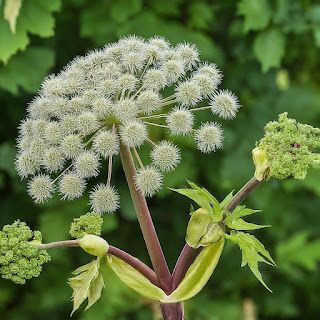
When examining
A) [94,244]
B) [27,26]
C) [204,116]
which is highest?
[94,244]

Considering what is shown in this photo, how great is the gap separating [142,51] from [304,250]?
8.02ft

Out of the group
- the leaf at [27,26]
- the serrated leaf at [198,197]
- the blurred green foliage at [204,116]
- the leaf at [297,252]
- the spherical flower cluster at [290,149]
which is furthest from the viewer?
the leaf at [297,252]

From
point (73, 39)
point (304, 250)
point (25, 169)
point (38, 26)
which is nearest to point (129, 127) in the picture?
point (25, 169)

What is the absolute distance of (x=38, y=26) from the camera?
2.91 metres

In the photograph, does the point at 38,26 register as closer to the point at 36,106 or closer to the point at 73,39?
the point at 73,39

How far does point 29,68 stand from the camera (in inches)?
128

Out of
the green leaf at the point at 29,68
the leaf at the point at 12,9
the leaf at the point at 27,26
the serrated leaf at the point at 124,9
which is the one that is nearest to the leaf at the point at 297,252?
the serrated leaf at the point at 124,9

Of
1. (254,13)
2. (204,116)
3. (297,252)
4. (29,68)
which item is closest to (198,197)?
(254,13)

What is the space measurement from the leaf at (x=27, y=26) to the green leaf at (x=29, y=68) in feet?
0.92

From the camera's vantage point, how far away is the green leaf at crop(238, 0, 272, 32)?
3.10 m

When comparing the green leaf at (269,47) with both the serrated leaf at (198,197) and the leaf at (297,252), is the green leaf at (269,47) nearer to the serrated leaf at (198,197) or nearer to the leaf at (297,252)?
the leaf at (297,252)

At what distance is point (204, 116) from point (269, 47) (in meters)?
0.52

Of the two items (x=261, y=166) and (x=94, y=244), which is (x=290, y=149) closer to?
(x=261, y=166)

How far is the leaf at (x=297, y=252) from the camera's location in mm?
4055
